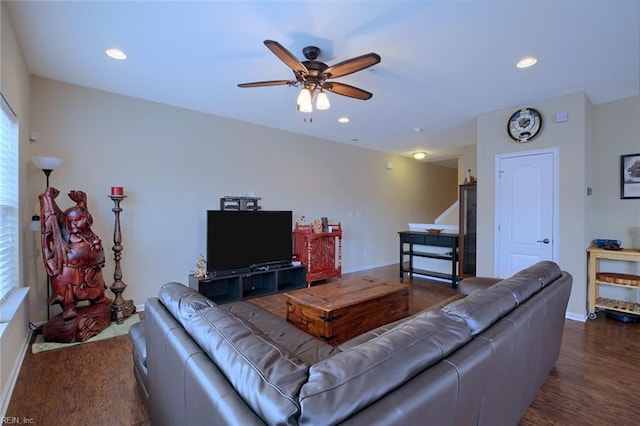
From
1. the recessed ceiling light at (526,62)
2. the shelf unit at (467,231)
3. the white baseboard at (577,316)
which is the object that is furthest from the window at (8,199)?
the white baseboard at (577,316)

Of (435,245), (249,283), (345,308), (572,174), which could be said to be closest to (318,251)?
(249,283)

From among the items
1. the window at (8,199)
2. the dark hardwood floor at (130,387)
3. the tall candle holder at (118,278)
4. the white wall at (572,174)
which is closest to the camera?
the dark hardwood floor at (130,387)

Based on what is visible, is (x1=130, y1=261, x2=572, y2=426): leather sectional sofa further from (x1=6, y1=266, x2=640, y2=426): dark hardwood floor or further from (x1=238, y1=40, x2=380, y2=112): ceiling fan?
(x1=238, y1=40, x2=380, y2=112): ceiling fan

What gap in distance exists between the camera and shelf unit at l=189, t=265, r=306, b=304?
13.2ft

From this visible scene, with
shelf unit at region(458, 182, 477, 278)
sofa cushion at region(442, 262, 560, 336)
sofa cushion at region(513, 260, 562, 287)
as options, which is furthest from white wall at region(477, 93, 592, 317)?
sofa cushion at region(442, 262, 560, 336)

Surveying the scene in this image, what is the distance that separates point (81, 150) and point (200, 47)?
2008mm

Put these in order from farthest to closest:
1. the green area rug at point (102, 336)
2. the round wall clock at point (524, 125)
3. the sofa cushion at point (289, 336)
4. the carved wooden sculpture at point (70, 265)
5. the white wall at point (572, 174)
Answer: the round wall clock at point (524, 125), the white wall at point (572, 174), the carved wooden sculpture at point (70, 265), the green area rug at point (102, 336), the sofa cushion at point (289, 336)

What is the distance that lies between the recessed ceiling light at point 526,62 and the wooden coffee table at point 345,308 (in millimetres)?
2455

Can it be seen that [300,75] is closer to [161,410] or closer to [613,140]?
[161,410]

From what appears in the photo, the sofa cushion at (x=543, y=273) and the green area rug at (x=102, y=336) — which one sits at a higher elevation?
the sofa cushion at (x=543, y=273)

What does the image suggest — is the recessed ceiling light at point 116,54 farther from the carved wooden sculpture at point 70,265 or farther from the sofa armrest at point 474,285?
the sofa armrest at point 474,285

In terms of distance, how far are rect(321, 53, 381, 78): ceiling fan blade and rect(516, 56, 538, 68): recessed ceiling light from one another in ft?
5.14

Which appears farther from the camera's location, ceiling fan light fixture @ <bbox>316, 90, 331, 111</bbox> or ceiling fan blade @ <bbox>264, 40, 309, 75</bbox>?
ceiling fan light fixture @ <bbox>316, 90, 331, 111</bbox>

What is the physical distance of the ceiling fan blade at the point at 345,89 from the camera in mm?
2600
